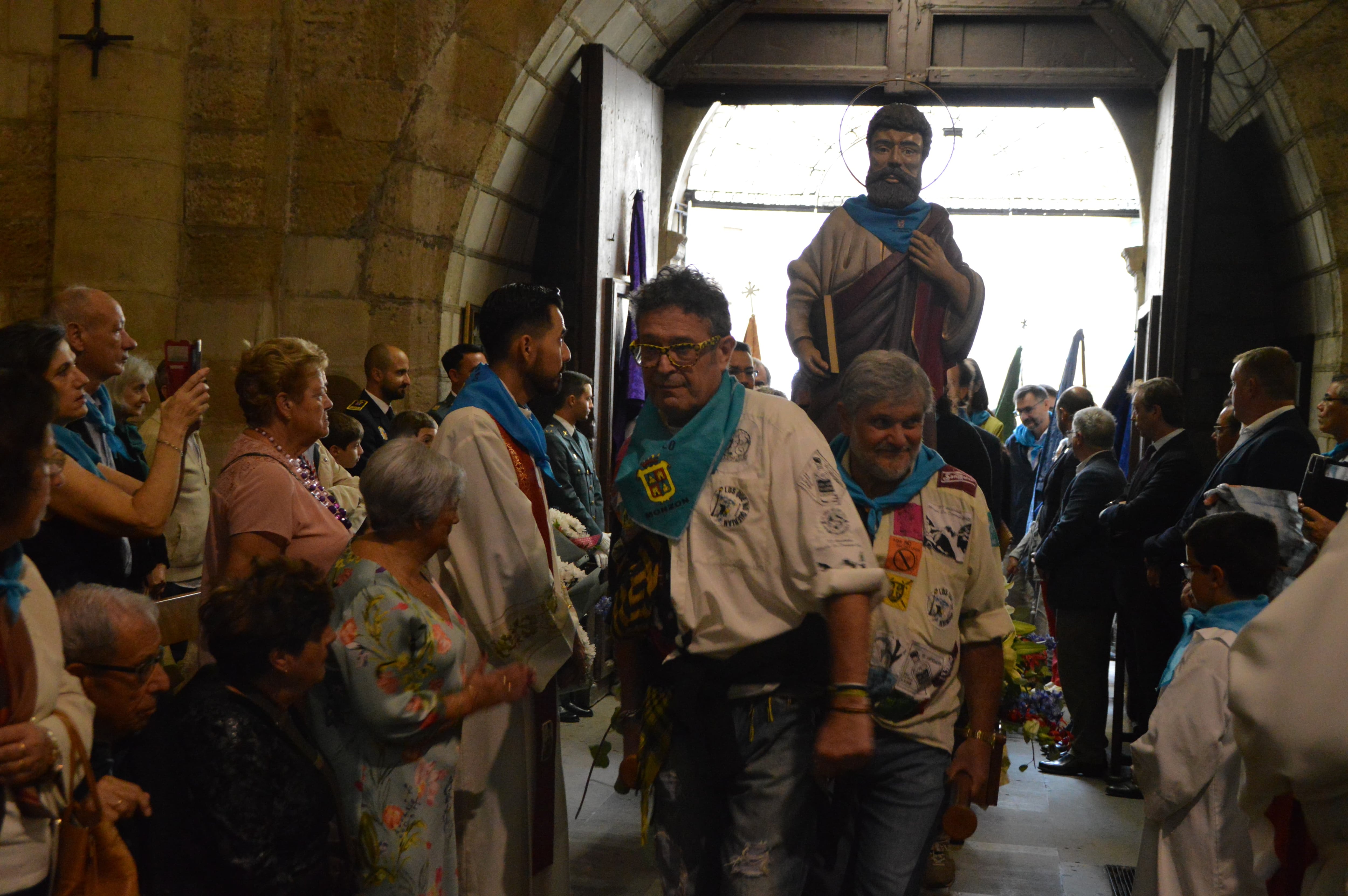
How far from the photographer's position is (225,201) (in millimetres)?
5852

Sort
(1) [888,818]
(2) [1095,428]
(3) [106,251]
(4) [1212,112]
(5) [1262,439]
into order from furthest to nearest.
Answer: (4) [1212,112], (3) [106,251], (2) [1095,428], (5) [1262,439], (1) [888,818]

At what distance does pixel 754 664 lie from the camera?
221 cm

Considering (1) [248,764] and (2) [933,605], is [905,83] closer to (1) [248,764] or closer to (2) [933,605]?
(2) [933,605]

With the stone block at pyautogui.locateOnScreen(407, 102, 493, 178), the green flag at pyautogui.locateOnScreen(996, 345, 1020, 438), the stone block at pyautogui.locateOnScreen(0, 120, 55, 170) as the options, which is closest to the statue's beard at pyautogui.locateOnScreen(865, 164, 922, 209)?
the stone block at pyautogui.locateOnScreen(407, 102, 493, 178)

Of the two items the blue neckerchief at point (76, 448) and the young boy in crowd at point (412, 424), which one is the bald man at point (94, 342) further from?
the young boy in crowd at point (412, 424)

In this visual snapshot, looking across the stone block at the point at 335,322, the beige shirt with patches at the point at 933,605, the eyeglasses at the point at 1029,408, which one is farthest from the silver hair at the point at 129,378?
the eyeglasses at the point at 1029,408

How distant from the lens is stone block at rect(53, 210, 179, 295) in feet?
18.5

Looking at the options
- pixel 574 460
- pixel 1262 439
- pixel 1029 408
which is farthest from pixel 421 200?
pixel 1029 408

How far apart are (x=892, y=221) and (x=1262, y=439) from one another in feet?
5.02

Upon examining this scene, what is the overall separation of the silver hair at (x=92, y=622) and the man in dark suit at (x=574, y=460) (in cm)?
294

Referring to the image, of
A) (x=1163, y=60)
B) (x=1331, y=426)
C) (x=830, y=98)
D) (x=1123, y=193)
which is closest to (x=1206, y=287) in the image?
(x=1163, y=60)

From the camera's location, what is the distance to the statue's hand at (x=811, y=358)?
397 centimetres

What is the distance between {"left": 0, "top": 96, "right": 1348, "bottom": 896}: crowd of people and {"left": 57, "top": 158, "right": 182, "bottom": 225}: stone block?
2.76 m

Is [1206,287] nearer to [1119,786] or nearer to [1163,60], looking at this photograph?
[1163,60]
